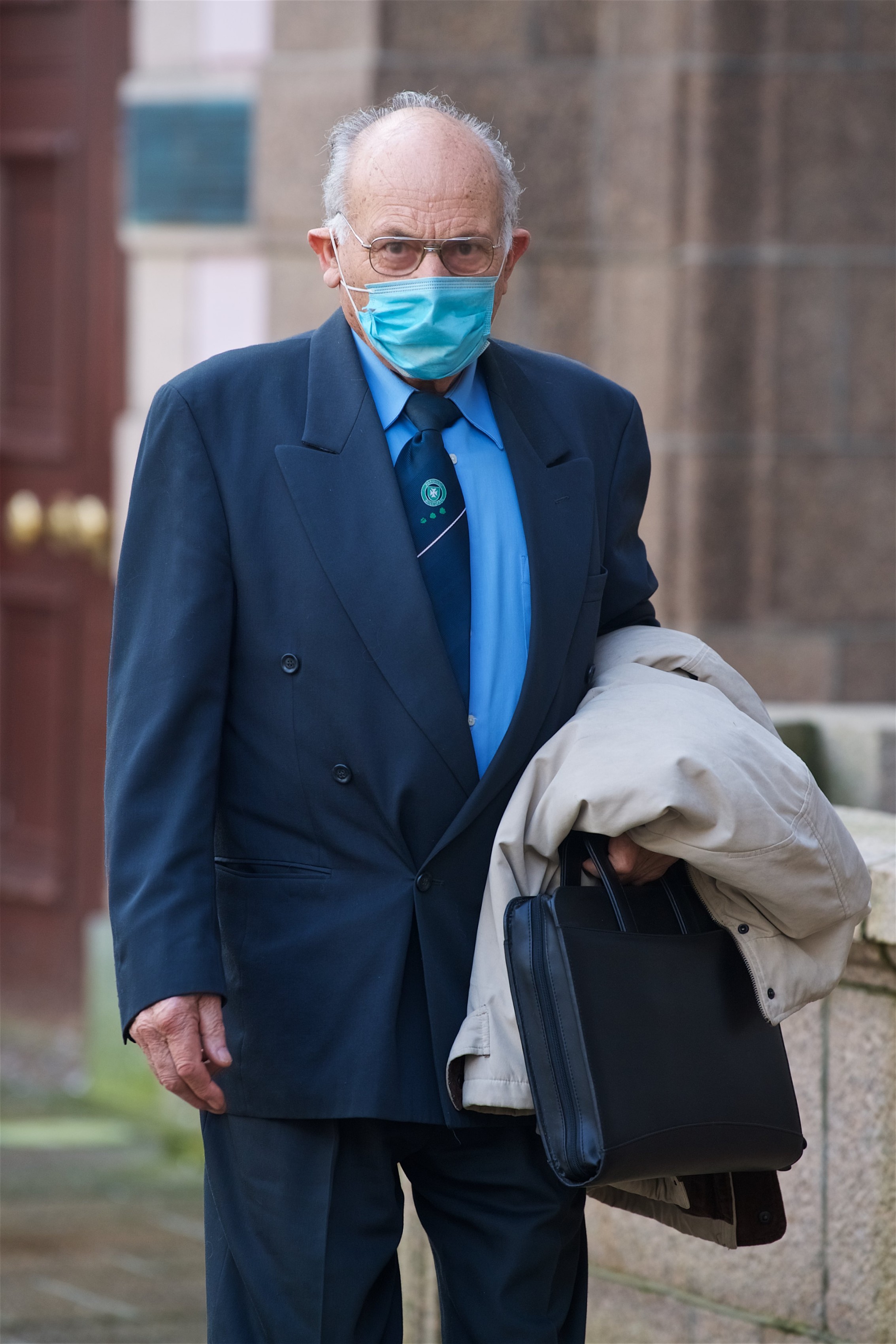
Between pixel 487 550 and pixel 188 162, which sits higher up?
pixel 188 162

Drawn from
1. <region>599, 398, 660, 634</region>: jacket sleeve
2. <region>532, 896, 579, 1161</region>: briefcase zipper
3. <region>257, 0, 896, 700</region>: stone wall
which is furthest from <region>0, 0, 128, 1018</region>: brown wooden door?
<region>532, 896, 579, 1161</region>: briefcase zipper

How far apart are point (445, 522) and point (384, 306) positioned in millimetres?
274

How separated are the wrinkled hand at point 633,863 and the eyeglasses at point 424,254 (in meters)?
0.72

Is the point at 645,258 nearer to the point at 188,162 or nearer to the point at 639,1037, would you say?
the point at 188,162

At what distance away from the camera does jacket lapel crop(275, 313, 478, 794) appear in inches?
90.7

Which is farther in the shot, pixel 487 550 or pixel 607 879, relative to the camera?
pixel 487 550

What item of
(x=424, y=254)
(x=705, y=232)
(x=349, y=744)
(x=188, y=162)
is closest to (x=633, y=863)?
(x=349, y=744)

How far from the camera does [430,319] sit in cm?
230

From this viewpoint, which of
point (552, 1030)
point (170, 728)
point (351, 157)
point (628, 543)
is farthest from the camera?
point (628, 543)

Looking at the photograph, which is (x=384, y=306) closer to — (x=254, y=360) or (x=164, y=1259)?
(x=254, y=360)

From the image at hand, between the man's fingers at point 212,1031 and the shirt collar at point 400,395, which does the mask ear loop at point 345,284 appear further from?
the man's fingers at point 212,1031

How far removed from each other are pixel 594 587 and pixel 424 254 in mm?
482

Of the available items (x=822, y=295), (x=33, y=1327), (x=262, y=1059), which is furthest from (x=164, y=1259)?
(x=822, y=295)

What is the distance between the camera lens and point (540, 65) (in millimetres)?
4766
